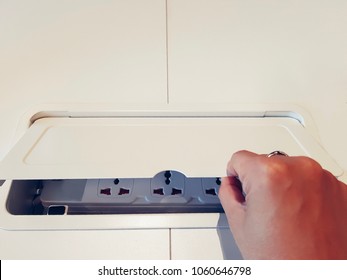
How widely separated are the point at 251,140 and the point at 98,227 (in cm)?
32

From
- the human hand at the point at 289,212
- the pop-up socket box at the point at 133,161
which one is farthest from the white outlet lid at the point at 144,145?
the human hand at the point at 289,212

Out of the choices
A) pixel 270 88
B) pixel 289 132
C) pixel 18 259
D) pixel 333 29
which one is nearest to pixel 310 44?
pixel 333 29

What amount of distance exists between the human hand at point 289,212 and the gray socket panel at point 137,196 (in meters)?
0.16

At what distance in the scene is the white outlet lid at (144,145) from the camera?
48cm

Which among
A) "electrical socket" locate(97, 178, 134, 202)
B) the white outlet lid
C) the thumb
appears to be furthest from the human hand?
"electrical socket" locate(97, 178, 134, 202)

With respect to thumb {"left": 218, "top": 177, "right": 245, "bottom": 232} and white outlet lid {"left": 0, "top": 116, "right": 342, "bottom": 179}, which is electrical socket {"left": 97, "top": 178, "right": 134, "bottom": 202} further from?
thumb {"left": 218, "top": 177, "right": 245, "bottom": 232}

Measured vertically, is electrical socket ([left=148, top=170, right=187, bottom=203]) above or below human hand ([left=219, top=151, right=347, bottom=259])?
above

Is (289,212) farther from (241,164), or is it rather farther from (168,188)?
(168,188)

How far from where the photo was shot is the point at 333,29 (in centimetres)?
80

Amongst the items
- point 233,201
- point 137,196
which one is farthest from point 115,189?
point 233,201

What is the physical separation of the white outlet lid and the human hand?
4.2 inches

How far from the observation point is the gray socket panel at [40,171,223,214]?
55 cm

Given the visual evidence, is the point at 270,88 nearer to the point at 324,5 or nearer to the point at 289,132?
the point at 289,132

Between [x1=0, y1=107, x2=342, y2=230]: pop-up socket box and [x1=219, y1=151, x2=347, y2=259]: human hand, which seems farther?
[x1=0, y1=107, x2=342, y2=230]: pop-up socket box
